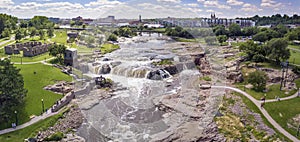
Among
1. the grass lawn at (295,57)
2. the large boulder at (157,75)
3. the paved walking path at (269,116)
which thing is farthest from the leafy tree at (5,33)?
the grass lawn at (295,57)

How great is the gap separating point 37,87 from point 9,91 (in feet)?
11.7

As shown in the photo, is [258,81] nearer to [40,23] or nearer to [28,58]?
[28,58]

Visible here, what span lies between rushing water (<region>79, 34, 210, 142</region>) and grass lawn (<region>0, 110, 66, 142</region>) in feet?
5.06

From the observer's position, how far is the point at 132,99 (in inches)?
519

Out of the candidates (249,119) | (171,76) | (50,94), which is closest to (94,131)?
(50,94)

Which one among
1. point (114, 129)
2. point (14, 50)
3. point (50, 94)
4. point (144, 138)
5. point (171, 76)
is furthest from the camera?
point (14, 50)

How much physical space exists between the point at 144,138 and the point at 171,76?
890cm

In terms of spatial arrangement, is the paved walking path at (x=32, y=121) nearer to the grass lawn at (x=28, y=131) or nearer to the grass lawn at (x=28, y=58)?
the grass lawn at (x=28, y=131)

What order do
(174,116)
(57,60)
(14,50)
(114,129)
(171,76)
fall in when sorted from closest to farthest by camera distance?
(114,129) < (174,116) < (171,76) < (57,60) < (14,50)

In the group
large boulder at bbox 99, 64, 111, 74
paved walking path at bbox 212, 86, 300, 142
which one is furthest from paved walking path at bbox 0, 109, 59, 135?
paved walking path at bbox 212, 86, 300, 142

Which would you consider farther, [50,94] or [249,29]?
[249,29]

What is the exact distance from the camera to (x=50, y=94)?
46.7 feet

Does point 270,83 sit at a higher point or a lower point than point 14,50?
lower

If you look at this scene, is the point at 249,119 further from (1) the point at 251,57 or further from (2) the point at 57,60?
(2) the point at 57,60
